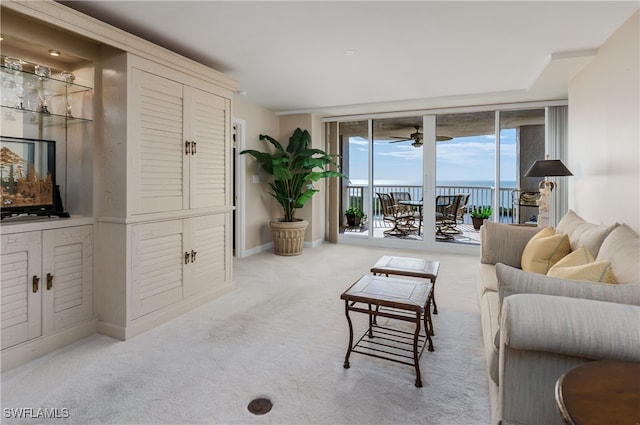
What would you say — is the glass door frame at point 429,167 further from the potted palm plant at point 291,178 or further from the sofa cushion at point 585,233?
the sofa cushion at point 585,233

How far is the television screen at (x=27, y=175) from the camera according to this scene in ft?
7.83

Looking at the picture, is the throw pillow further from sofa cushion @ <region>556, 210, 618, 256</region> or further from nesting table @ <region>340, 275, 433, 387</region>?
nesting table @ <region>340, 275, 433, 387</region>

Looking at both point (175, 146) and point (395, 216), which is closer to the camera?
point (175, 146)

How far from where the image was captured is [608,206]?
310 cm

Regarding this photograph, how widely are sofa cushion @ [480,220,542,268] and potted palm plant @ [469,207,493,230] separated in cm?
346

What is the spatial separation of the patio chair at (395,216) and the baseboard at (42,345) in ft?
16.5

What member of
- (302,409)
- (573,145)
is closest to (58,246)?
(302,409)

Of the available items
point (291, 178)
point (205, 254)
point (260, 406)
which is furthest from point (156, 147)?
point (291, 178)

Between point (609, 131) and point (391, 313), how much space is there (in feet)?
8.40

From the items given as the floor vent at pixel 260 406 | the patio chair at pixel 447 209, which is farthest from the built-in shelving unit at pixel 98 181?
the patio chair at pixel 447 209

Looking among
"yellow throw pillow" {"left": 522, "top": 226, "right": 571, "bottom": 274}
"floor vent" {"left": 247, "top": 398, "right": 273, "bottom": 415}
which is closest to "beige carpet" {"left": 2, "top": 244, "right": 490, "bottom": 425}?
"floor vent" {"left": 247, "top": 398, "right": 273, "bottom": 415}

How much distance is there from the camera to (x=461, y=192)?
263 inches

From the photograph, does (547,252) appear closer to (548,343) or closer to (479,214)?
(548,343)

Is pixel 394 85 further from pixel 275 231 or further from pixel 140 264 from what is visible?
pixel 140 264
